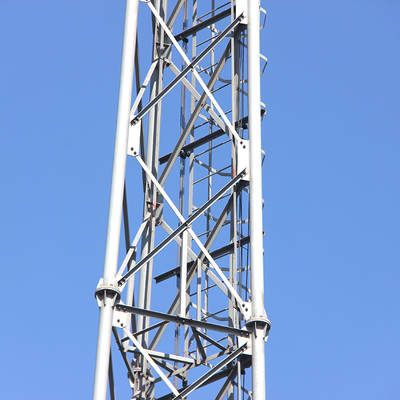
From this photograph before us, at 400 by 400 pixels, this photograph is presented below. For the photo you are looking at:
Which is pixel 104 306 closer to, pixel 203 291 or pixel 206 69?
pixel 203 291

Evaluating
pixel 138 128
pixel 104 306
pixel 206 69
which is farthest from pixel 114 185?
pixel 206 69

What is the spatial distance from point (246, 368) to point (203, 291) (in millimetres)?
2874

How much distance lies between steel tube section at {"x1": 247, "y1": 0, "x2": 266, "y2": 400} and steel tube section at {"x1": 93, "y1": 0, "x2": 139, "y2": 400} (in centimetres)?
212

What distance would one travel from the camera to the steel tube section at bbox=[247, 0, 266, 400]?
11133mm

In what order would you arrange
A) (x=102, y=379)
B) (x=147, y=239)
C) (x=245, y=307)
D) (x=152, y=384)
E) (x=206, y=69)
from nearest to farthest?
(x=102, y=379) → (x=245, y=307) → (x=152, y=384) → (x=147, y=239) → (x=206, y=69)

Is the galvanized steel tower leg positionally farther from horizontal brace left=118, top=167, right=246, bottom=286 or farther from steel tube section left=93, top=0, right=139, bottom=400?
steel tube section left=93, top=0, right=139, bottom=400

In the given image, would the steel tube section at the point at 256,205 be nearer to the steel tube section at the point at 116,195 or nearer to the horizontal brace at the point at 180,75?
the horizontal brace at the point at 180,75

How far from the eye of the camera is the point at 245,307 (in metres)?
11.6

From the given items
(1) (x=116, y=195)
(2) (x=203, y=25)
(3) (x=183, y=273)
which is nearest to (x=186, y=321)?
(3) (x=183, y=273)

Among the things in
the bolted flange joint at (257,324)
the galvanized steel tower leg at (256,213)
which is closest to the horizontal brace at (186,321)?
the bolted flange joint at (257,324)

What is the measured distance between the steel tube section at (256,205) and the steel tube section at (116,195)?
2121 millimetres

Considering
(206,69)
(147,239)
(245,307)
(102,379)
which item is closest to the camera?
(102,379)

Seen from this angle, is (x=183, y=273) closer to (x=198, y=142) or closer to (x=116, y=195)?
(x=116, y=195)

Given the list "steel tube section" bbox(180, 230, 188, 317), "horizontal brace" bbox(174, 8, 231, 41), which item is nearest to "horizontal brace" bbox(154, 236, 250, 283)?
"steel tube section" bbox(180, 230, 188, 317)
